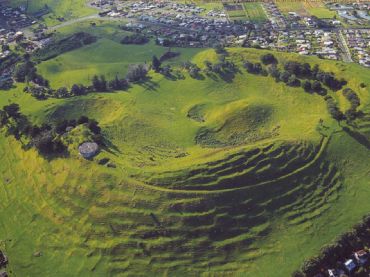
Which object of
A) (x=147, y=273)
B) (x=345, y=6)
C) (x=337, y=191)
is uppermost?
(x=345, y=6)

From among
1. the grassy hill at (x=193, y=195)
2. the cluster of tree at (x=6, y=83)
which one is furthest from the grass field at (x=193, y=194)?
the cluster of tree at (x=6, y=83)

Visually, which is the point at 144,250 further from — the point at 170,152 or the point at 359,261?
the point at 359,261

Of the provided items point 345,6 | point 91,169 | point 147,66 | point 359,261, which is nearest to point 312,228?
point 359,261

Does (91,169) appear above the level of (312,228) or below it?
above

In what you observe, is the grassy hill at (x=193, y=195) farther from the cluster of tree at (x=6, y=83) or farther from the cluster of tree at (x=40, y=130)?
the cluster of tree at (x=6, y=83)

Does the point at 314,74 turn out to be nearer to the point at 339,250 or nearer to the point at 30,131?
the point at 339,250

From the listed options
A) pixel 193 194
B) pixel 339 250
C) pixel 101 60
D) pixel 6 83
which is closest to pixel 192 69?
pixel 101 60

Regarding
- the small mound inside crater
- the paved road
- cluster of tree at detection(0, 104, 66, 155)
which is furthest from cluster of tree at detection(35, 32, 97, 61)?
the paved road
